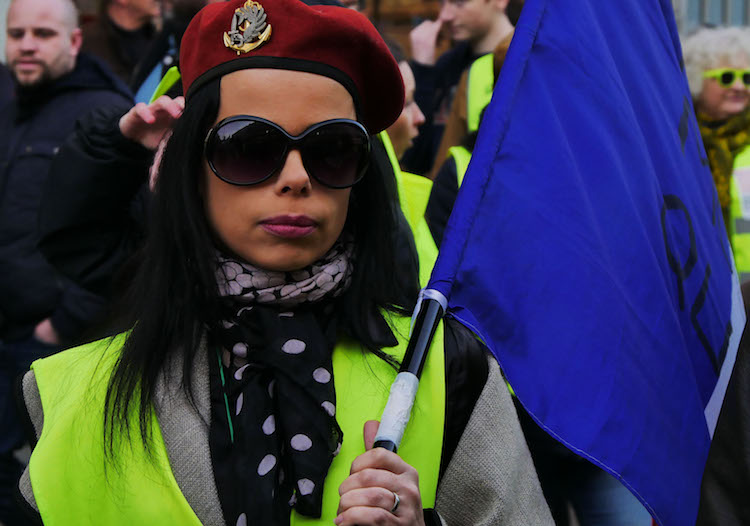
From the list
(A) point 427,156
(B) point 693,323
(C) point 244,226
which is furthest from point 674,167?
(A) point 427,156

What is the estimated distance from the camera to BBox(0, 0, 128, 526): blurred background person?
4.18 m

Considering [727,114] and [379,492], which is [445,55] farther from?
[379,492]

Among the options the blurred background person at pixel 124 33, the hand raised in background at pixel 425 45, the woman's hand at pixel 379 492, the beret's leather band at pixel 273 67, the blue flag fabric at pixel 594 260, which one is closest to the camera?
the woman's hand at pixel 379 492

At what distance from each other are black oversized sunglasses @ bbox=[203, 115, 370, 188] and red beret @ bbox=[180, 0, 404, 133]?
0.12 m

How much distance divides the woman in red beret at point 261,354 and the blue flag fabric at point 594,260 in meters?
0.14

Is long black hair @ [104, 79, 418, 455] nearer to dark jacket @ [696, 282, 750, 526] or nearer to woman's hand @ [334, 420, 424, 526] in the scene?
woman's hand @ [334, 420, 424, 526]

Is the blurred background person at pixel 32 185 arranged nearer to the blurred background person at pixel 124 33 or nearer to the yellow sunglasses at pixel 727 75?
the blurred background person at pixel 124 33

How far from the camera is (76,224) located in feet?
9.22

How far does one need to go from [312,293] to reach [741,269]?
3257 millimetres

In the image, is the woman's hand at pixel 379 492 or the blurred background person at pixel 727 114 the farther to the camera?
the blurred background person at pixel 727 114

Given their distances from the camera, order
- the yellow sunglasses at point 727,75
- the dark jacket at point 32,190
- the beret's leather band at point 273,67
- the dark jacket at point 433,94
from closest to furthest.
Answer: the beret's leather band at point 273,67 → the dark jacket at point 32,190 → the dark jacket at point 433,94 → the yellow sunglasses at point 727,75

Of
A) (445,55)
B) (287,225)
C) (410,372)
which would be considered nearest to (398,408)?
(410,372)

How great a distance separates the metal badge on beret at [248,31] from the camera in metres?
2.07

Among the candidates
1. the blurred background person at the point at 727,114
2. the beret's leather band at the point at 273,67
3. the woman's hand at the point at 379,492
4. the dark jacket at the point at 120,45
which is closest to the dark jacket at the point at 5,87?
the dark jacket at the point at 120,45
